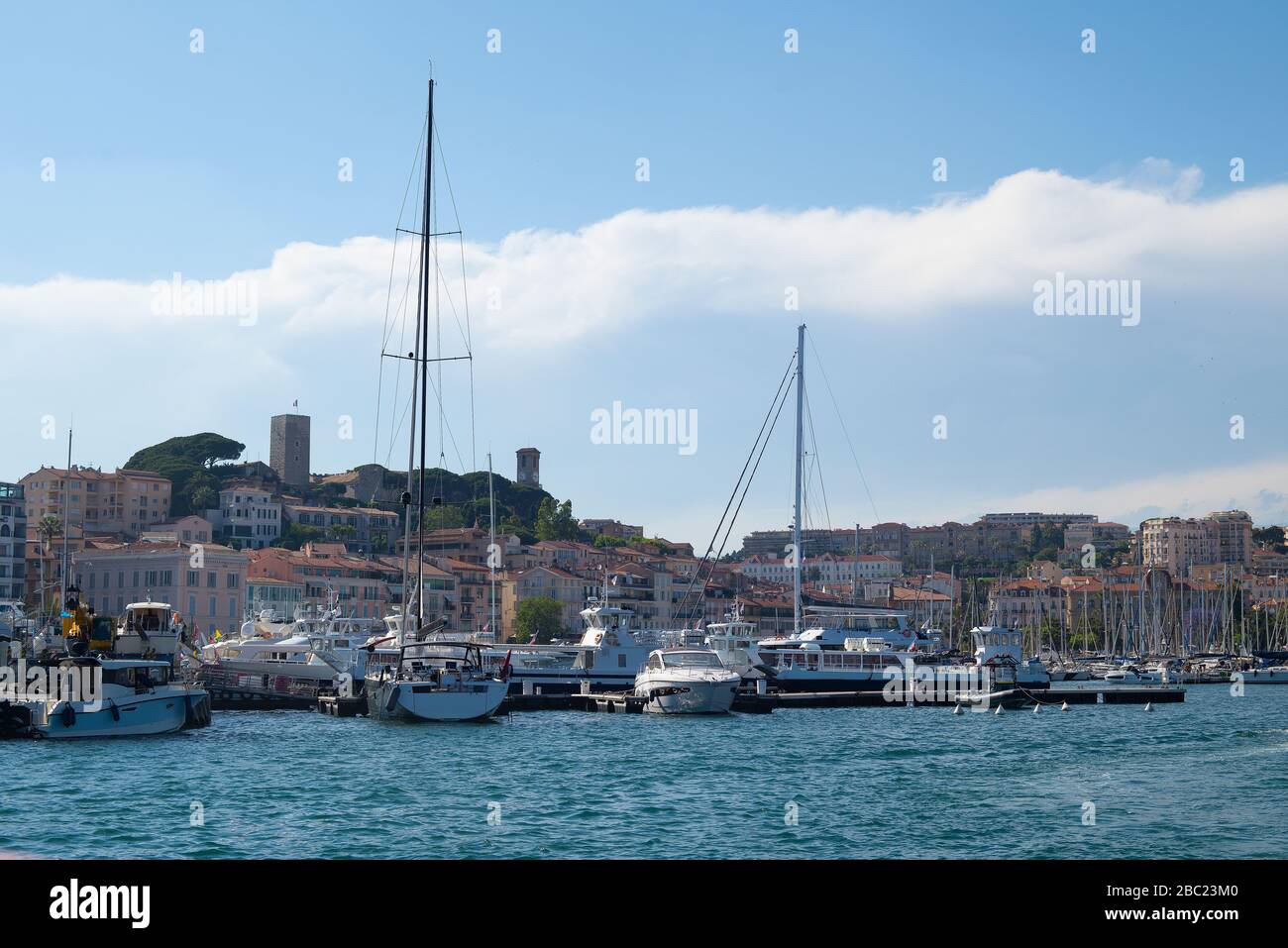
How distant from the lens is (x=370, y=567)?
124 m

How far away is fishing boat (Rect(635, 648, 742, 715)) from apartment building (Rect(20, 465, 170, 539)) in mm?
90714

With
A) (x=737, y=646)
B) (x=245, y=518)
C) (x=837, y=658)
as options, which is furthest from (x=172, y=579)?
(x=245, y=518)

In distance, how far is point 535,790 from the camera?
28.0 meters

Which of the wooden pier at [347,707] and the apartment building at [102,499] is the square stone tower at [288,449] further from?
the wooden pier at [347,707]

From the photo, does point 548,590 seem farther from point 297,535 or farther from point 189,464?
point 189,464

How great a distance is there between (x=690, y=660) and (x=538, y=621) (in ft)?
196

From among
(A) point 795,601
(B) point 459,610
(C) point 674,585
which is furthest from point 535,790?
(C) point 674,585

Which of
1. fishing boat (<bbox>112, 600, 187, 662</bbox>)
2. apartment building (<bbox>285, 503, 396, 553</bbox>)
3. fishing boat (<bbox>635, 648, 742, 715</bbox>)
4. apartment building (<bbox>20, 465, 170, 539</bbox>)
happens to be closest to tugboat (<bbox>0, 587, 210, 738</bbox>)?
fishing boat (<bbox>112, 600, 187, 662</bbox>)

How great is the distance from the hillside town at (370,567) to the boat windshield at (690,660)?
22.1 meters

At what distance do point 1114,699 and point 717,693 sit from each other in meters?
24.1

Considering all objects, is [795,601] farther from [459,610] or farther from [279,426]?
[279,426]

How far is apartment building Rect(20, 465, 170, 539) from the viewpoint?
134m
